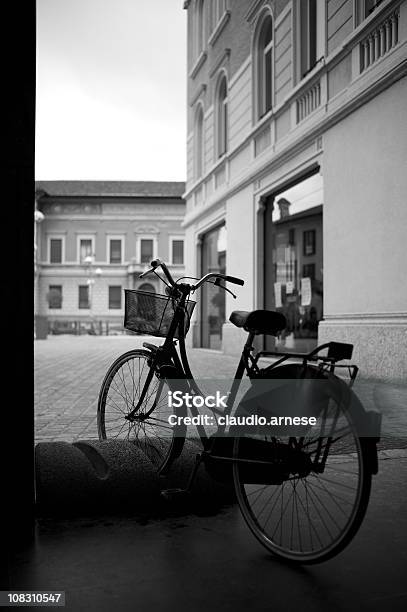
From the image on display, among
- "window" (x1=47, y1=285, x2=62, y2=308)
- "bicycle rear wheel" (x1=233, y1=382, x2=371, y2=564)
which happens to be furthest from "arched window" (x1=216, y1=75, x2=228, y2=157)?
"window" (x1=47, y1=285, x2=62, y2=308)

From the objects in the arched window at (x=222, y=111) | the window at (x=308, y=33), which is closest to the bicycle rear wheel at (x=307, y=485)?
the window at (x=308, y=33)

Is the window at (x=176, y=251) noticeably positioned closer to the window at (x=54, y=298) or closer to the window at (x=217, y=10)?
the window at (x=54, y=298)

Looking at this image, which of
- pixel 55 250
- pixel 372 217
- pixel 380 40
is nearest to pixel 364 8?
pixel 380 40

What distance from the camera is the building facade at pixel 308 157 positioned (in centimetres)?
619

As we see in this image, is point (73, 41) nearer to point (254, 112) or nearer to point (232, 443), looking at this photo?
point (232, 443)

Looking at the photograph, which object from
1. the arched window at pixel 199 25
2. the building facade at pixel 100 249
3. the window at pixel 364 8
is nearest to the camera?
the arched window at pixel 199 25

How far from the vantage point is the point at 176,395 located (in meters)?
2.96

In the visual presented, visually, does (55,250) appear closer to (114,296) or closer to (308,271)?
(114,296)

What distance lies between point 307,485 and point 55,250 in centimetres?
4881

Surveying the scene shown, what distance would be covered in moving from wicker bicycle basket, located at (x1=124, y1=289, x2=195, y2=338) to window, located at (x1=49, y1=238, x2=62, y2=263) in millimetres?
47919

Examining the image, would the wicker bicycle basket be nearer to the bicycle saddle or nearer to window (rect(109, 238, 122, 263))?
the bicycle saddle

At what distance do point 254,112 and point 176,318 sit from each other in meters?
6.34

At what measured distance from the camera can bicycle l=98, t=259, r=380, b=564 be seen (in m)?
2.10

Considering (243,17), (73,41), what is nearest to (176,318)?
(73,41)
